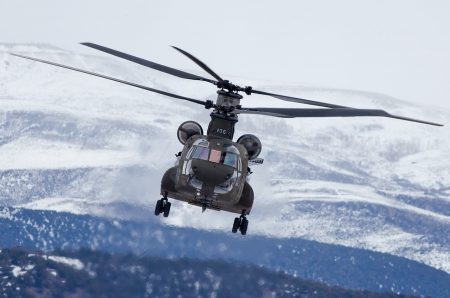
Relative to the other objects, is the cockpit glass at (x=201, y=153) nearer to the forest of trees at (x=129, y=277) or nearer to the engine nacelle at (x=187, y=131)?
the engine nacelle at (x=187, y=131)

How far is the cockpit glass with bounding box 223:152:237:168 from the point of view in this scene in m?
38.8

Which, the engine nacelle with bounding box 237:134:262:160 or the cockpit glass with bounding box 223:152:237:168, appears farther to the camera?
the engine nacelle with bounding box 237:134:262:160

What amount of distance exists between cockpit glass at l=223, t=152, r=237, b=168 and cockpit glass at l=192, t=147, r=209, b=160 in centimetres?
77

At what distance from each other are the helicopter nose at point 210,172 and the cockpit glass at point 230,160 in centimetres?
31

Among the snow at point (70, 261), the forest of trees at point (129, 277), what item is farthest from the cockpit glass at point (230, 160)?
the snow at point (70, 261)

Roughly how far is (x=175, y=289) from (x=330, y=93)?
87930 mm

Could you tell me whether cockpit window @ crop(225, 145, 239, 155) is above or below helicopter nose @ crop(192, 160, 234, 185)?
above

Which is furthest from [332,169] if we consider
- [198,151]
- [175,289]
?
[198,151]

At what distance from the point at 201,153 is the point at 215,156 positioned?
1.94 feet

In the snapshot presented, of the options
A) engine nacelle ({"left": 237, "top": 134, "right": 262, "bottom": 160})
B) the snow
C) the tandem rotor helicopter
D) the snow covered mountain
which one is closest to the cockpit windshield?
the tandem rotor helicopter

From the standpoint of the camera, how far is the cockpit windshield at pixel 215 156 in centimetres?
3862

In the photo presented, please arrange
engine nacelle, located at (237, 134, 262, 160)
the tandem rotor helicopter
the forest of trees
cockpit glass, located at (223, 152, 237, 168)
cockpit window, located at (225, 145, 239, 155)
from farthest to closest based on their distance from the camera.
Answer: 1. the forest of trees
2. engine nacelle, located at (237, 134, 262, 160)
3. cockpit window, located at (225, 145, 239, 155)
4. cockpit glass, located at (223, 152, 237, 168)
5. the tandem rotor helicopter

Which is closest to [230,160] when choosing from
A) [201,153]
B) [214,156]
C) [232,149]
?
[232,149]

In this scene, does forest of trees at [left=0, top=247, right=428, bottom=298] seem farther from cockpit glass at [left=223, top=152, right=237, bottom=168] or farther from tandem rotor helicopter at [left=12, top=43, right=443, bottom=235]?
cockpit glass at [left=223, top=152, right=237, bottom=168]
